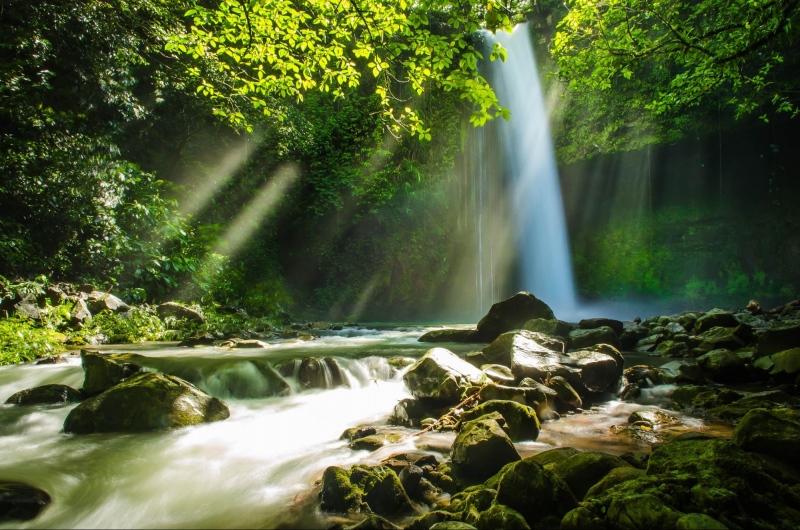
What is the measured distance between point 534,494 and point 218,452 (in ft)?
9.71

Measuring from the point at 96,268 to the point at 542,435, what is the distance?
10.8m

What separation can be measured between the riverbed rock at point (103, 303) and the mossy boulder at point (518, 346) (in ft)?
27.2

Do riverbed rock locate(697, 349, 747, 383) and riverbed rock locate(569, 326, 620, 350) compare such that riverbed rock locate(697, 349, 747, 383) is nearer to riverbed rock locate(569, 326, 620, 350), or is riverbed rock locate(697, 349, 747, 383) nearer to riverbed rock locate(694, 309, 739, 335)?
riverbed rock locate(569, 326, 620, 350)

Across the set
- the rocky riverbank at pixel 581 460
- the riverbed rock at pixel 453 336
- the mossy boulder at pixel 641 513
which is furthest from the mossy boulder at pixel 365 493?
the riverbed rock at pixel 453 336

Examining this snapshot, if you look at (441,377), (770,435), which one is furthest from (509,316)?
(770,435)

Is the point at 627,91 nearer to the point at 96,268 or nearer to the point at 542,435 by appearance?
the point at 542,435

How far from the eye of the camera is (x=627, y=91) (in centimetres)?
1745

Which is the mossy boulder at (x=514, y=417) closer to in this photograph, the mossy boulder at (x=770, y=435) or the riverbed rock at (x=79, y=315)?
the mossy boulder at (x=770, y=435)

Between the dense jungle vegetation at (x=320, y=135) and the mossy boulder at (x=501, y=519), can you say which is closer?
the mossy boulder at (x=501, y=519)

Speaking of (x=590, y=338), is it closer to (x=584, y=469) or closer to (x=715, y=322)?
(x=715, y=322)

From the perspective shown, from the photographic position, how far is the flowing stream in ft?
9.49

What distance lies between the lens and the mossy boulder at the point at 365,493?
258 centimetres

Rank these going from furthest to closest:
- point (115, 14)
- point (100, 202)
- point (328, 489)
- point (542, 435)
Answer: point (115, 14) → point (100, 202) → point (542, 435) → point (328, 489)

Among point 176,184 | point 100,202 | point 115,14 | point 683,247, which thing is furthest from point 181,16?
point 683,247
